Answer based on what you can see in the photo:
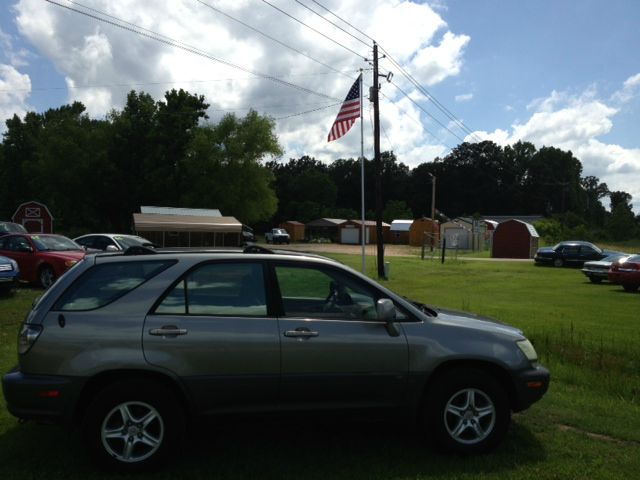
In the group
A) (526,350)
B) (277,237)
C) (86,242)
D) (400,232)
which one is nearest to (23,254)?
(86,242)

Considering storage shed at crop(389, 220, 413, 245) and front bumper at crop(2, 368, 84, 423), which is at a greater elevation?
storage shed at crop(389, 220, 413, 245)

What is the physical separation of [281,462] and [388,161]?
133m

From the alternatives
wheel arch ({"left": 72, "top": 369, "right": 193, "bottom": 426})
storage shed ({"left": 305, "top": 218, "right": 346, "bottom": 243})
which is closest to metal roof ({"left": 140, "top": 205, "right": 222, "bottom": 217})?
storage shed ({"left": 305, "top": 218, "right": 346, "bottom": 243})

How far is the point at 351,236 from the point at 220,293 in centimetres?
7473

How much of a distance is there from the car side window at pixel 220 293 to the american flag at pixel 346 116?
1740 centimetres

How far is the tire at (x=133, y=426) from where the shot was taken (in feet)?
13.5

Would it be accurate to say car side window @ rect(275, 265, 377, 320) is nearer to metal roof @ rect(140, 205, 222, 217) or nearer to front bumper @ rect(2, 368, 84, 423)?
front bumper @ rect(2, 368, 84, 423)

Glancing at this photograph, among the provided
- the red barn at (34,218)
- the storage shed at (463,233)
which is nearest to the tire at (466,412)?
the red barn at (34,218)

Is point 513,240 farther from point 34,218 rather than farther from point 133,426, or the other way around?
point 133,426

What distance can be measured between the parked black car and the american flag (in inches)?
871

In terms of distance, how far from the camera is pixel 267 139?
60.1m

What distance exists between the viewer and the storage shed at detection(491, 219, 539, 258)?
48.5 m

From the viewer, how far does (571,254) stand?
3703 centimetres

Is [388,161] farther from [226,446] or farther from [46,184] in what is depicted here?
[226,446]
